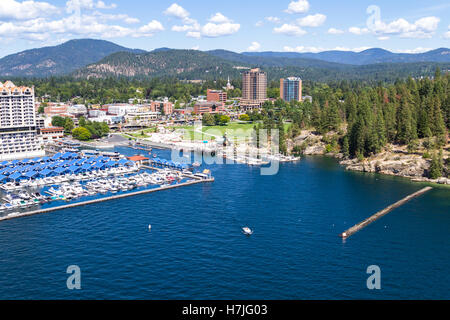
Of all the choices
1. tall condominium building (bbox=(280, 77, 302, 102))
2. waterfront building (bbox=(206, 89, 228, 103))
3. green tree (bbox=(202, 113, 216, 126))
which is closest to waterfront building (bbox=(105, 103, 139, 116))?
green tree (bbox=(202, 113, 216, 126))

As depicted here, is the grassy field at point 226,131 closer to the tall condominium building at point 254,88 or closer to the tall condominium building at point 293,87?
the tall condominium building at point 254,88

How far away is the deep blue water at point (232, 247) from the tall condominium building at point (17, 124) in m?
44.1

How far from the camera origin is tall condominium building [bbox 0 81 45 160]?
92375 millimetres

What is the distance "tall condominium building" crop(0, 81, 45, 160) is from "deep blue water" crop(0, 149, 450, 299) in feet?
145

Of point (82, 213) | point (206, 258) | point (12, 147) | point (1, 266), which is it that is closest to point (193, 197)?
point (82, 213)

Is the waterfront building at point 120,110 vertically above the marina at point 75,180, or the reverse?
the waterfront building at point 120,110

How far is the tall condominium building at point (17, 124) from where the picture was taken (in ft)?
303

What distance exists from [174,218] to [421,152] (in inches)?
2005

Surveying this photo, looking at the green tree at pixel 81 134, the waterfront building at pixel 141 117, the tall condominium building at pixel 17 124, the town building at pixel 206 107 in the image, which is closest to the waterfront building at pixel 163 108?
the waterfront building at pixel 141 117

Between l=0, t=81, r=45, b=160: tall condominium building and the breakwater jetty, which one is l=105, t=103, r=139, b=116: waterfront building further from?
the breakwater jetty

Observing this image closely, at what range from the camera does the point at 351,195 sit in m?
64.0

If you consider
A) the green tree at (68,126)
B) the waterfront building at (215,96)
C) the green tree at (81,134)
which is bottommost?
the green tree at (81,134)

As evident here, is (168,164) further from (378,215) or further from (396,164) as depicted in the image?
(378,215)
